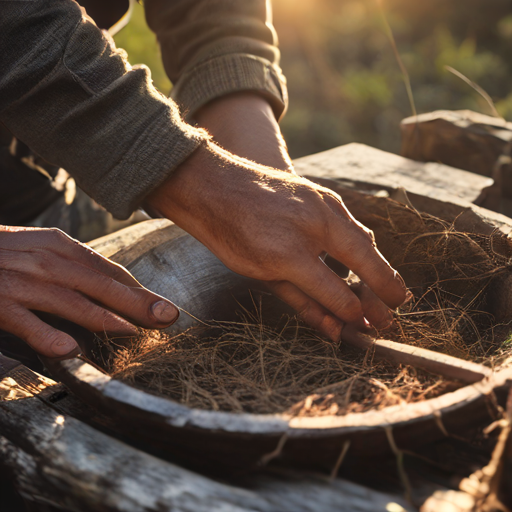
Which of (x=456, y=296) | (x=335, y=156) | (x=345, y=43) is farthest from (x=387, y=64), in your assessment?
(x=456, y=296)

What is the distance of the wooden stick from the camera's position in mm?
936

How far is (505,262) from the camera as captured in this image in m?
1.33

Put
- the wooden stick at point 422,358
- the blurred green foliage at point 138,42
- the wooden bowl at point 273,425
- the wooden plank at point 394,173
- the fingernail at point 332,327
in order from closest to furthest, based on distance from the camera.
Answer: the wooden bowl at point 273,425, the wooden stick at point 422,358, the fingernail at point 332,327, the wooden plank at point 394,173, the blurred green foliage at point 138,42

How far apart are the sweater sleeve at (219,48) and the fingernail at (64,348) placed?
0.96m

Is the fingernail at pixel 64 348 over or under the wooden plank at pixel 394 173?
under

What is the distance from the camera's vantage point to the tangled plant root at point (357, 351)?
3.19ft

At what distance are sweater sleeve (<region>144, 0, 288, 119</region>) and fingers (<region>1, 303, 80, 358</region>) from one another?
0.92 m

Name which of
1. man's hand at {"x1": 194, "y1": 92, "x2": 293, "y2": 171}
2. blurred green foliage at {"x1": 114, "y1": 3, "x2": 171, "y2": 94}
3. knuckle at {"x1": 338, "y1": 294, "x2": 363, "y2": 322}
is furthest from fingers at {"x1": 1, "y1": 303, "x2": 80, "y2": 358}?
blurred green foliage at {"x1": 114, "y1": 3, "x2": 171, "y2": 94}

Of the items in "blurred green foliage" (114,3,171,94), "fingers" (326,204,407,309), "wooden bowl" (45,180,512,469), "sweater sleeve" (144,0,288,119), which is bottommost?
"wooden bowl" (45,180,512,469)

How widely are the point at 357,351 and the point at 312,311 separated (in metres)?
0.15

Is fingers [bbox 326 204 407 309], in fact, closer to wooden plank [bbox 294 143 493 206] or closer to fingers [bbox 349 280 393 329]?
fingers [bbox 349 280 393 329]

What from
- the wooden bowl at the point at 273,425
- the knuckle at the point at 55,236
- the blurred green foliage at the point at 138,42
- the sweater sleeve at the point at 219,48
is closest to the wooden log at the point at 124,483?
the wooden bowl at the point at 273,425

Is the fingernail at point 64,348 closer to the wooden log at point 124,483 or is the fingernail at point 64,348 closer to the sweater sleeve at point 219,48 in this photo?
the wooden log at point 124,483

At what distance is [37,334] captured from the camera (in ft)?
3.44
